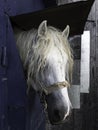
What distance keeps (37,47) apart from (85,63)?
1.15 meters

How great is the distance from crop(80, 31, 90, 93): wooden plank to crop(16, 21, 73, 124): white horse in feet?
3.06

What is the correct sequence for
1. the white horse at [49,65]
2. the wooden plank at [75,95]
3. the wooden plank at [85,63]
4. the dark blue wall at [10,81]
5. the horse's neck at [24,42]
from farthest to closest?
the wooden plank at [85,63] → the wooden plank at [75,95] → the horse's neck at [24,42] → the dark blue wall at [10,81] → the white horse at [49,65]

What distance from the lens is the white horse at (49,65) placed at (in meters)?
1.74

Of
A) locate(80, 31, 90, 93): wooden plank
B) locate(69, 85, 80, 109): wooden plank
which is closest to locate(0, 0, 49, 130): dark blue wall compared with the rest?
locate(69, 85, 80, 109): wooden plank

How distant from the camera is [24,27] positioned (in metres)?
2.14

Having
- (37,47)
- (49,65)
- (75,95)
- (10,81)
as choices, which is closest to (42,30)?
(37,47)

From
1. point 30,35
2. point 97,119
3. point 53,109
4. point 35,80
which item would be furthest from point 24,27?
point 97,119

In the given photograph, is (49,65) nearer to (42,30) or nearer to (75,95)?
(42,30)

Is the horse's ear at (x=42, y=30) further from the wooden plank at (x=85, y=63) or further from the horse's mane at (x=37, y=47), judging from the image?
the wooden plank at (x=85, y=63)

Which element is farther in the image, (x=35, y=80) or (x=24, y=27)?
(x=24, y=27)

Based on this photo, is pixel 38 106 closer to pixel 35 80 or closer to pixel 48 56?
pixel 35 80

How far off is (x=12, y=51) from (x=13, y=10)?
30 cm

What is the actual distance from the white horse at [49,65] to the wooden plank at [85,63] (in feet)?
3.06

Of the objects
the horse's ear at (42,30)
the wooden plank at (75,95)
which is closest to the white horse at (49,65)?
the horse's ear at (42,30)
